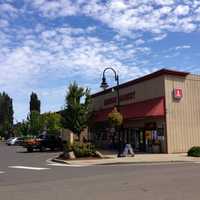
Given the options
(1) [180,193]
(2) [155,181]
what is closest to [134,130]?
(2) [155,181]

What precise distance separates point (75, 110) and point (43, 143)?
4.57m

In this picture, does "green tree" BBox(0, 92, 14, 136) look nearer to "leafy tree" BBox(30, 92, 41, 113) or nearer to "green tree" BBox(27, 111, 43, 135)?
"leafy tree" BBox(30, 92, 41, 113)

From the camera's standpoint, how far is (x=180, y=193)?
12.5 m

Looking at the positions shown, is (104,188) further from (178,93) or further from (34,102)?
(34,102)

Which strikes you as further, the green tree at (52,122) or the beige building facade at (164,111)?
the green tree at (52,122)

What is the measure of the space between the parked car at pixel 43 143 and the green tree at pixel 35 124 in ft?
118

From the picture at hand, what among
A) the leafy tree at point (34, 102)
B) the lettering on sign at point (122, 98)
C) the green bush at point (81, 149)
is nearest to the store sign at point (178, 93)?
the lettering on sign at point (122, 98)

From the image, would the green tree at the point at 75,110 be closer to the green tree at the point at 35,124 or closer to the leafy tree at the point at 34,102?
the green tree at the point at 35,124

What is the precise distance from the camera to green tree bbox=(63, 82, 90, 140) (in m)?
47.3

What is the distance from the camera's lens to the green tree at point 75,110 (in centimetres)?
4734

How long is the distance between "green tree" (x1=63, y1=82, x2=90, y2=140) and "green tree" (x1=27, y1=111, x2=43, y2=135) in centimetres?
3663

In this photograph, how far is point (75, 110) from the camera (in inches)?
1858

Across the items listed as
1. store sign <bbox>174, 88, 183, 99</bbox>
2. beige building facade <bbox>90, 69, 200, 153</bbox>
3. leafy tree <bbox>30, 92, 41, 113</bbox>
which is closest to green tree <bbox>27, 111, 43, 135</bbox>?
leafy tree <bbox>30, 92, 41, 113</bbox>

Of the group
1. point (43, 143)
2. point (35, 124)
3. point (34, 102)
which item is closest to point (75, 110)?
point (43, 143)
